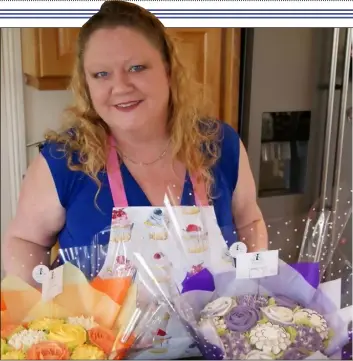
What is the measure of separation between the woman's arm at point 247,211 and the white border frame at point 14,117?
1.02ft

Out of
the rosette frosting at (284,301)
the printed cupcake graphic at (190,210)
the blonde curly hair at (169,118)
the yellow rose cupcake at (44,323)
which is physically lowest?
the yellow rose cupcake at (44,323)

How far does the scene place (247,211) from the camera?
0.74m

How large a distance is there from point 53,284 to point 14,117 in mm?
245

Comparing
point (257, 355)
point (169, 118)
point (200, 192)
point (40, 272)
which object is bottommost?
point (257, 355)

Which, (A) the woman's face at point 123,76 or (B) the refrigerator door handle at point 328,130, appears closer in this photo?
(A) the woman's face at point 123,76

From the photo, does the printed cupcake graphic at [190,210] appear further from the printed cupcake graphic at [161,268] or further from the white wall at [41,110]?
the white wall at [41,110]

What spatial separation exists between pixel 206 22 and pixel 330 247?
0.37 m

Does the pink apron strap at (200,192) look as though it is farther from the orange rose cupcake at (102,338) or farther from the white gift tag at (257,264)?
the orange rose cupcake at (102,338)

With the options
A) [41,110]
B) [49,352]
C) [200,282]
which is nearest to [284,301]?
[200,282]

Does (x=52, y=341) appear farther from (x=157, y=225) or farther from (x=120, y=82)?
(x=120, y=82)

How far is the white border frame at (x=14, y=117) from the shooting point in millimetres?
710

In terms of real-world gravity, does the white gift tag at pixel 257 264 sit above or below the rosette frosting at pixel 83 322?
above

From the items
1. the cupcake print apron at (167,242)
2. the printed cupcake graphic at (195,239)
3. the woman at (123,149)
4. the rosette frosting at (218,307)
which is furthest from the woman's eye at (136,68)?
the rosette frosting at (218,307)

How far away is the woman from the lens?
2.15 ft
